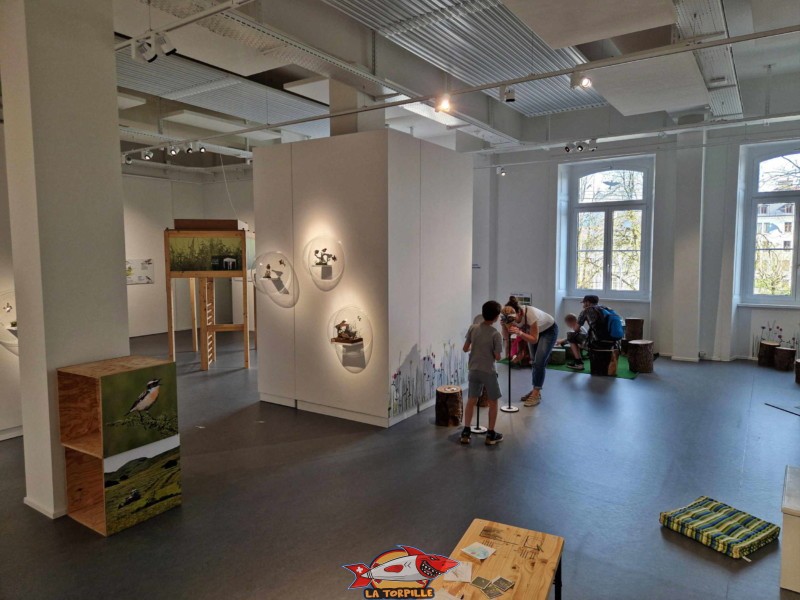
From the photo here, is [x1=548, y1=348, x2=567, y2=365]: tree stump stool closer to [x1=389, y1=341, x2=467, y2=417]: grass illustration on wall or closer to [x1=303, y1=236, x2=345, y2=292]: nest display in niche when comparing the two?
[x1=389, y1=341, x2=467, y2=417]: grass illustration on wall

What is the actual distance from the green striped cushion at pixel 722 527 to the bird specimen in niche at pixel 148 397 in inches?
153

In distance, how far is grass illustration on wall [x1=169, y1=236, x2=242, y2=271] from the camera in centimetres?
914

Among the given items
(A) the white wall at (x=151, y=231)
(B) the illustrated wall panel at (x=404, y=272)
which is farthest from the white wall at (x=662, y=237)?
(A) the white wall at (x=151, y=231)

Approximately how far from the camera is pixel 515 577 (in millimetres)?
2449

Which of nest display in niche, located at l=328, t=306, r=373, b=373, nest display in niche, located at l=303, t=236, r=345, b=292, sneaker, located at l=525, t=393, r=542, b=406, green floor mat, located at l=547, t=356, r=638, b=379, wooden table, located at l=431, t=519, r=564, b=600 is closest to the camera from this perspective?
wooden table, located at l=431, t=519, r=564, b=600

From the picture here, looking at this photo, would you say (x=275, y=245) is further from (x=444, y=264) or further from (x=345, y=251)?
(x=444, y=264)

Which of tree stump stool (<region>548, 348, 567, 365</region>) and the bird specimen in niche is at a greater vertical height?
the bird specimen in niche

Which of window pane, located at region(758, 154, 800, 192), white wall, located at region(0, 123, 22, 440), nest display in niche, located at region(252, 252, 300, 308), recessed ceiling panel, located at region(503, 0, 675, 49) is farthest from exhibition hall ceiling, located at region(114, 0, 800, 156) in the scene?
nest display in niche, located at region(252, 252, 300, 308)

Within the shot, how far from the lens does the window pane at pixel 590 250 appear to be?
11469 mm

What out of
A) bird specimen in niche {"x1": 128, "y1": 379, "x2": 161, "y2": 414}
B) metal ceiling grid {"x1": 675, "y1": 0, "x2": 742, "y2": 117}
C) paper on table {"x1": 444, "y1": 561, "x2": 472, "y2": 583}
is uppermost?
metal ceiling grid {"x1": 675, "y1": 0, "x2": 742, "y2": 117}

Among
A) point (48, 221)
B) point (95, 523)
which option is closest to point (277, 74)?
point (48, 221)

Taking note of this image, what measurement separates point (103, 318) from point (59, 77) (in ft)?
6.01

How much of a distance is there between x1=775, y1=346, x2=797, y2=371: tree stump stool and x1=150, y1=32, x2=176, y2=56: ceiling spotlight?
9762 mm

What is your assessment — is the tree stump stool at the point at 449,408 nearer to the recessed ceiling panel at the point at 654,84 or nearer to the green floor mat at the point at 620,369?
the green floor mat at the point at 620,369
